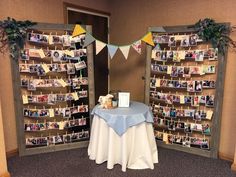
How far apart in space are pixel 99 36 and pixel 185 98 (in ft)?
6.19

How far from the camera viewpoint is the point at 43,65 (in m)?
2.68

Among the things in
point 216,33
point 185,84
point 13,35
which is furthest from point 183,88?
point 13,35

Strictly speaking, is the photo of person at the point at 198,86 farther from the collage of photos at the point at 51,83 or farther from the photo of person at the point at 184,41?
the collage of photos at the point at 51,83

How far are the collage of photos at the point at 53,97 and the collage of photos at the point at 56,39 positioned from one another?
0.67 meters

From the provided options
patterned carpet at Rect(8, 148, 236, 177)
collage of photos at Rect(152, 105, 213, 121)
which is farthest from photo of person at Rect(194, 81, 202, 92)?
patterned carpet at Rect(8, 148, 236, 177)

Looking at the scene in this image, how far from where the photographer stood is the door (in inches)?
132

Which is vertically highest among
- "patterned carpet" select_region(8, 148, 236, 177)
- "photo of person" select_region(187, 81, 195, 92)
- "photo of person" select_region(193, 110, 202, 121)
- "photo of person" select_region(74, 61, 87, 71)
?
"photo of person" select_region(74, 61, 87, 71)

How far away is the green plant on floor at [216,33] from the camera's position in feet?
8.16

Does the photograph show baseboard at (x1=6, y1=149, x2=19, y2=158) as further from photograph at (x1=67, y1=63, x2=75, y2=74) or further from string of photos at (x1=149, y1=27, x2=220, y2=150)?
string of photos at (x1=149, y1=27, x2=220, y2=150)

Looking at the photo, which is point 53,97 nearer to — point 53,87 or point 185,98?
point 53,87

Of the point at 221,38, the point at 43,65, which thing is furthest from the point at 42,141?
the point at 221,38

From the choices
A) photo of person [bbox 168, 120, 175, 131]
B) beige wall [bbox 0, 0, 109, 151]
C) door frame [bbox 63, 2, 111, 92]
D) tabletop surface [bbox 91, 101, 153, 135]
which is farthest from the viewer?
door frame [bbox 63, 2, 111, 92]

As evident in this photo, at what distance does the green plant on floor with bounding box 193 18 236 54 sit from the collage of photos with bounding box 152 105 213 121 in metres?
0.82

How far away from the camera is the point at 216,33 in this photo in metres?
2.49
